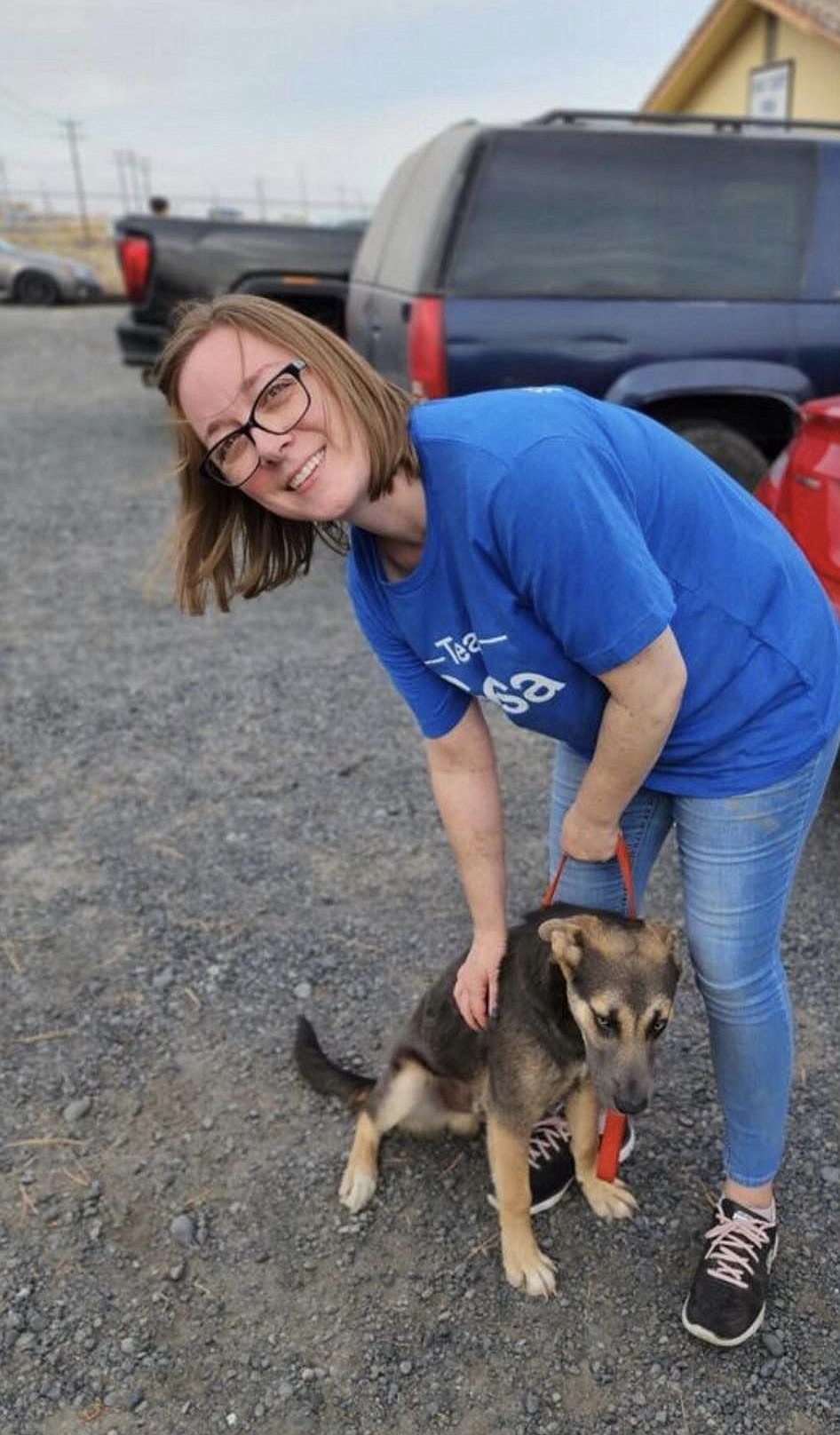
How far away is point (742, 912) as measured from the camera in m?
2.04

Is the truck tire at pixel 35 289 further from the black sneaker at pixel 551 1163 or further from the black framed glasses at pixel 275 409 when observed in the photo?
the black framed glasses at pixel 275 409

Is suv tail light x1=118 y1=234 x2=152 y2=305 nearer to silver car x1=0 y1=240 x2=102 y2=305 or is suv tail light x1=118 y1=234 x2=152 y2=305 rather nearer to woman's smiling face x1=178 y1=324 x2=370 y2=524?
woman's smiling face x1=178 y1=324 x2=370 y2=524

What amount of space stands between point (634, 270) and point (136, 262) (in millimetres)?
5989

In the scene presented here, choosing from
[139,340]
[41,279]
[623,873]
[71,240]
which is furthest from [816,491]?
[71,240]

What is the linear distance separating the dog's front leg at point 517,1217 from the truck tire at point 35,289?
2320cm

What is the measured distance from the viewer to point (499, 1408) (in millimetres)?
2125

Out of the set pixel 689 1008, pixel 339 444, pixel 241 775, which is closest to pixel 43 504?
pixel 241 775

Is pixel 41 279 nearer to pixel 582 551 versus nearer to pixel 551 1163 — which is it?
pixel 551 1163

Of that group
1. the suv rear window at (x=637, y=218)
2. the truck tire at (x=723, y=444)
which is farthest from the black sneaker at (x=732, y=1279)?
the suv rear window at (x=637, y=218)

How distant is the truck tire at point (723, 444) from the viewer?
18.7 feet

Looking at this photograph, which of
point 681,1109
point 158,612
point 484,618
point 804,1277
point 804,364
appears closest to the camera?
point 484,618

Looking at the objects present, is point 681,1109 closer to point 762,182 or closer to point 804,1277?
point 804,1277

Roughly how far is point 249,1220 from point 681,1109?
3.56 ft

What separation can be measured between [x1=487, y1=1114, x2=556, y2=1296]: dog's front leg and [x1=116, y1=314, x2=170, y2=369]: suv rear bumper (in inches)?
362
